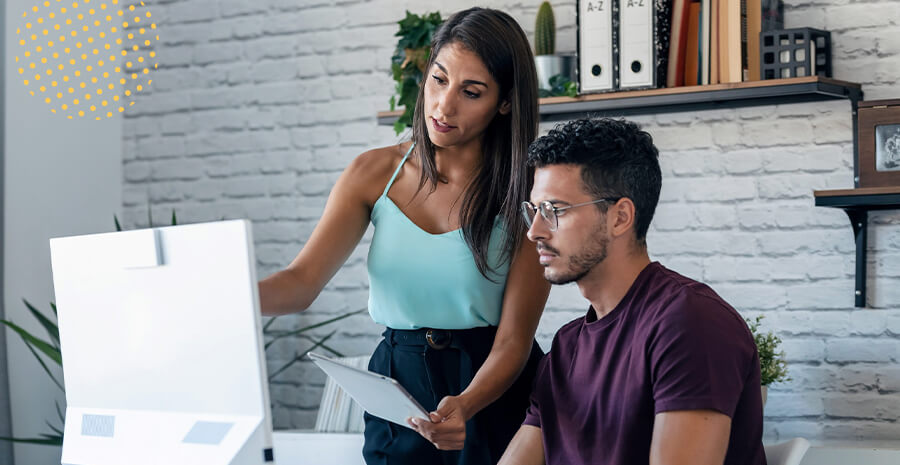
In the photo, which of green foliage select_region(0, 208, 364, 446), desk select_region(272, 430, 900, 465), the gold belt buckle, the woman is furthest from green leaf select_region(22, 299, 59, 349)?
the gold belt buckle

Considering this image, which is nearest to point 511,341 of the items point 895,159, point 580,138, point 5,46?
point 580,138

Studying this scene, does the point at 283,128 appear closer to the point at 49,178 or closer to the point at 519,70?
the point at 49,178

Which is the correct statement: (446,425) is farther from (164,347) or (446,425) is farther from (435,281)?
(164,347)

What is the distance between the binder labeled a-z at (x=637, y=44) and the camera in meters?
2.59

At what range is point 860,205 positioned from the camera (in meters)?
2.42

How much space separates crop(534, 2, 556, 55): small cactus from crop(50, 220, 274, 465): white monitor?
180cm

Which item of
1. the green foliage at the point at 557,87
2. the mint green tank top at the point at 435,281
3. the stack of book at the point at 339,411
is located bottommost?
the stack of book at the point at 339,411

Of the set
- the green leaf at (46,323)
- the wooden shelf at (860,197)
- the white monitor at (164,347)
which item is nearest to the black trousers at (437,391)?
the white monitor at (164,347)

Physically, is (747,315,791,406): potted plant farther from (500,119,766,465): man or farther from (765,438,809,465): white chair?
(500,119,766,465): man

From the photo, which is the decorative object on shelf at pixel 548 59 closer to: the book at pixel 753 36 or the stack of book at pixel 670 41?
the stack of book at pixel 670 41

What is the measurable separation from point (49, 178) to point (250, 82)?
737 mm

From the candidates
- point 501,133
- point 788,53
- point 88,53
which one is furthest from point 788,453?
point 88,53

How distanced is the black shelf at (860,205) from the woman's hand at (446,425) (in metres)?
1.24

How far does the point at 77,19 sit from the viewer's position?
Answer: 3.43 meters
